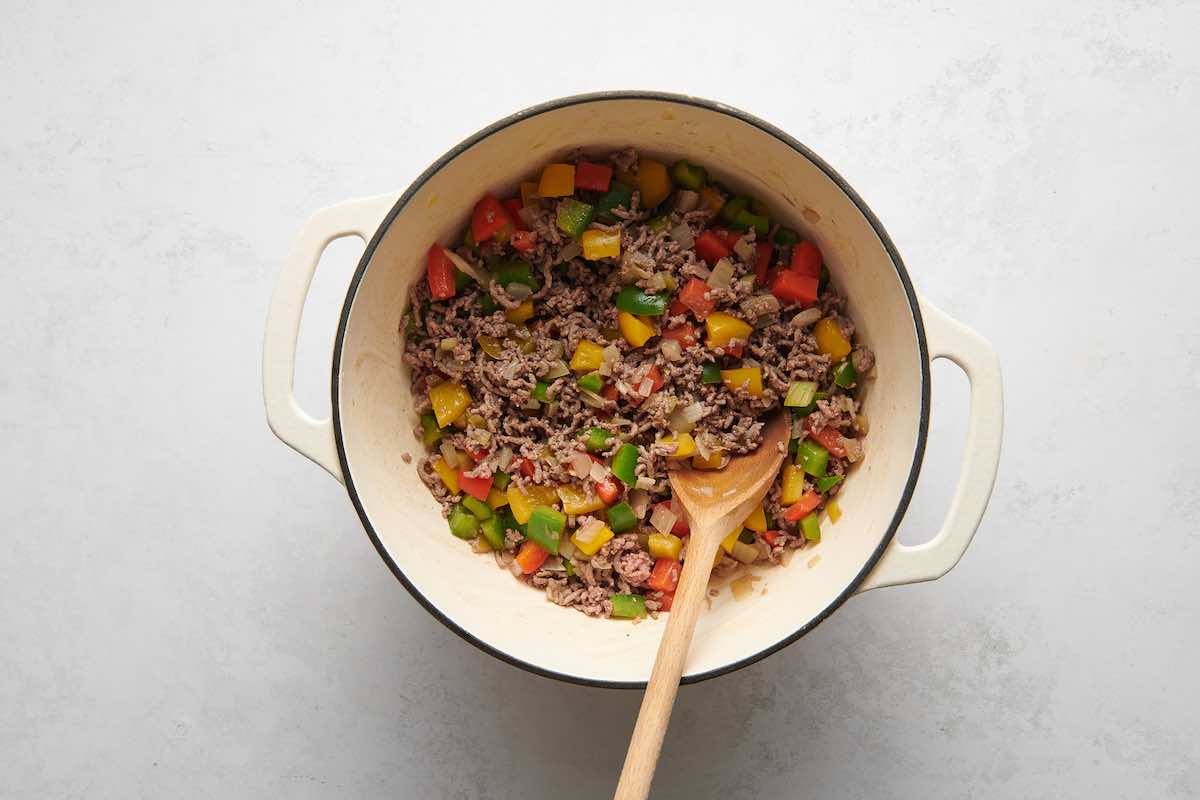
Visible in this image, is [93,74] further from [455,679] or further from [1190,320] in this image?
[1190,320]

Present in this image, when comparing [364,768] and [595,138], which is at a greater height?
[595,138]

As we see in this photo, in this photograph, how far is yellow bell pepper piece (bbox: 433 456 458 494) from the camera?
223cm

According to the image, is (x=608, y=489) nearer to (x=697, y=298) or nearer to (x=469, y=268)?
(x=697, y=298)

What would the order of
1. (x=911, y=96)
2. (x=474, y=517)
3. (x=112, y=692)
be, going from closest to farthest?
(x=474, y=517) → (x=911, y=96) → (x=112, y=692)

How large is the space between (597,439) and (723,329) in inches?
14.9

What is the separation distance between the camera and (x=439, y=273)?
2.16 meters

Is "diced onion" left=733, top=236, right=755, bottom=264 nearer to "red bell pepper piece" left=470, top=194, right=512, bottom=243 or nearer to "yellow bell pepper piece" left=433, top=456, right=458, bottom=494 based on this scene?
"red bell pepper piece" left=470, top=194, right=512, bottom=243

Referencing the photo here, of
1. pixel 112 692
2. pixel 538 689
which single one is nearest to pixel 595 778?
pixel 538 689

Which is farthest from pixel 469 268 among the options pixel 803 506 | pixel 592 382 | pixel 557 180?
pixel 803 506

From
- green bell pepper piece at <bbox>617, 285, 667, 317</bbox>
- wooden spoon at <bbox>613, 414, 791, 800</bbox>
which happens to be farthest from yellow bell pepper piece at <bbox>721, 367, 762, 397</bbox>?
green bell pepper piece at <bbox>617, 285, 667, 317</bbox>

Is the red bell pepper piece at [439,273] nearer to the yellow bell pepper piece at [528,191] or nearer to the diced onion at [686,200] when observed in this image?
the yellow bell pepper piece at [528,191]

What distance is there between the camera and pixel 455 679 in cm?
245

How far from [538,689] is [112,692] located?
117 centimetres

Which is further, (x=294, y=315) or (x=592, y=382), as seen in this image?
(x=592, y=382)
